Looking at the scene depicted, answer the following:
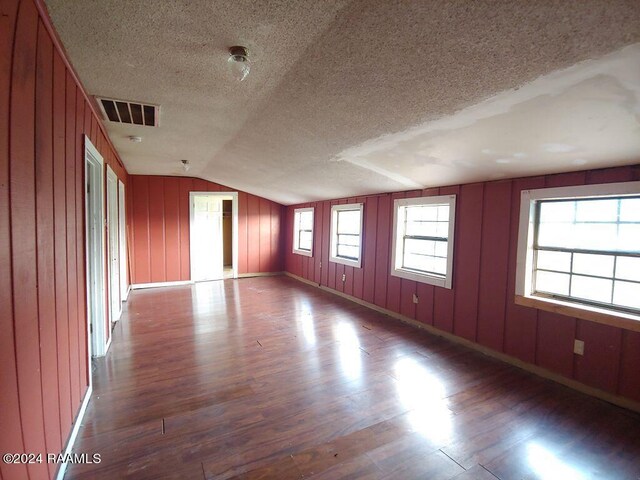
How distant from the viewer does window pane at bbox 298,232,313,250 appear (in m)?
7.07

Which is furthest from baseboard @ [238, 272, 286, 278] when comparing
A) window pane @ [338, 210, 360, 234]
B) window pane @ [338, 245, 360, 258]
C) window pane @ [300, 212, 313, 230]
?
window pane @ [338, 210, 360, 234]

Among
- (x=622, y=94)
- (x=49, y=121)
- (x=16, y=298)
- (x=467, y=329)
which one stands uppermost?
(x=622, y=94)

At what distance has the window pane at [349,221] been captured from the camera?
5.64 meters

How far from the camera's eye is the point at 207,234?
712 cm

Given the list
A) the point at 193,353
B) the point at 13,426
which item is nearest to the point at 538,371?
the point at 193,353

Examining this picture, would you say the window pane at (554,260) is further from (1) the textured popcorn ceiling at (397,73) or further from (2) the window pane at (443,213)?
(2) the window pane at (443,213)

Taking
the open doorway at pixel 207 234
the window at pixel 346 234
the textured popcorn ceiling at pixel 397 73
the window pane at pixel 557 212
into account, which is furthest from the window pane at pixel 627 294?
the open doorway at pixel 207 234

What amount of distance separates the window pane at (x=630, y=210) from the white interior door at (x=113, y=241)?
17.0ft

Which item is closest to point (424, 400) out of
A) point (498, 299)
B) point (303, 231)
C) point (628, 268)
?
point (498, 299)

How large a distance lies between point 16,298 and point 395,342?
11.1 ft

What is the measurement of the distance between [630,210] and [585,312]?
34.9 inches

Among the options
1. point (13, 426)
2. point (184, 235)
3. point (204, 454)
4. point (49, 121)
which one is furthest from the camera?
point (184, 235)

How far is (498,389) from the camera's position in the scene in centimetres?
260

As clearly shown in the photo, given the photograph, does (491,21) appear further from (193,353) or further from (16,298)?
(193,353)
